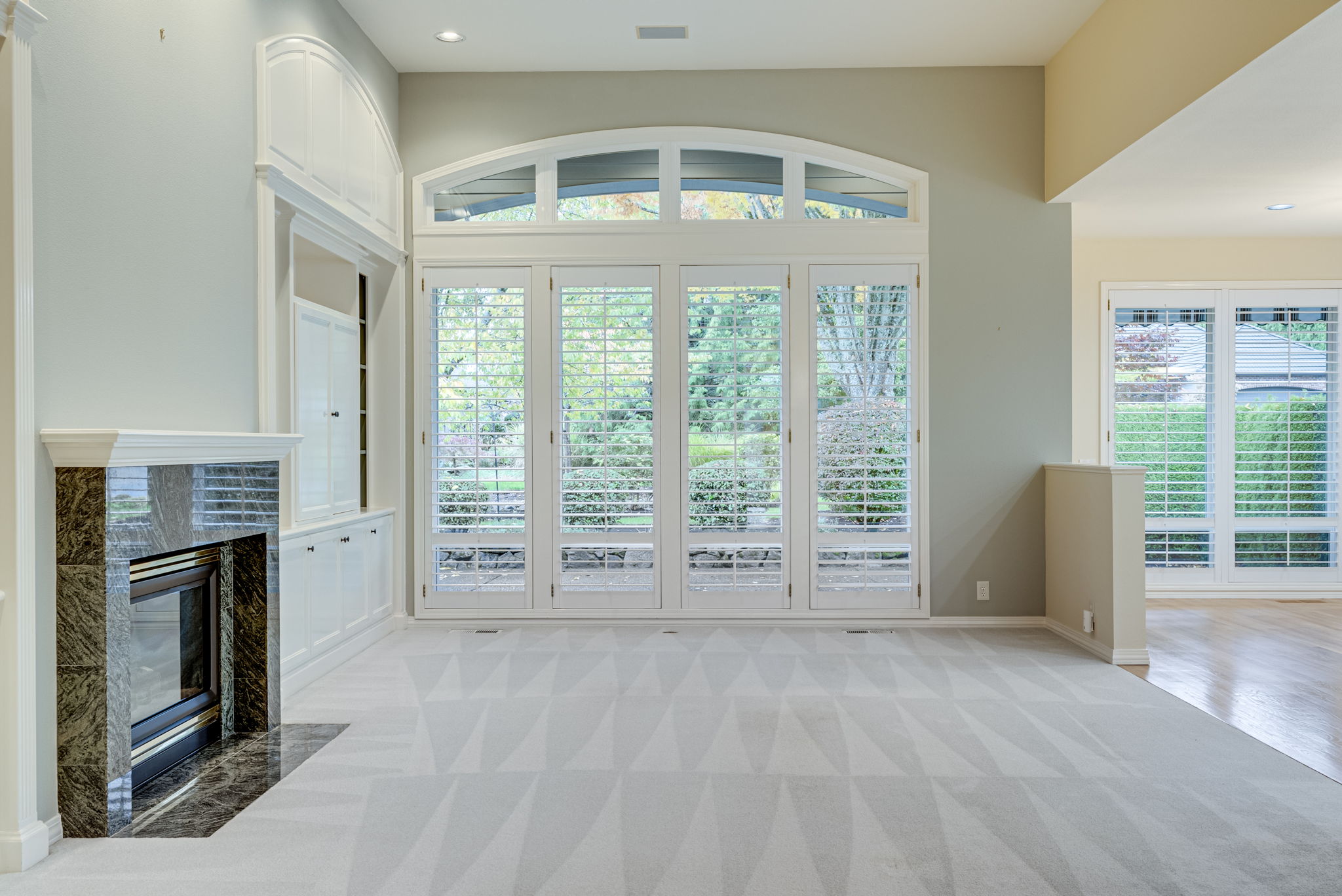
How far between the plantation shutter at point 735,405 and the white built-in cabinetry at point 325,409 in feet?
6.22

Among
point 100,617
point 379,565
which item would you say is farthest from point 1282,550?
point 100,617

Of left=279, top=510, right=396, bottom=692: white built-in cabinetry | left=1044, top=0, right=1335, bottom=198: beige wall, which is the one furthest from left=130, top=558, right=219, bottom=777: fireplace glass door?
left=1044, top=0, right=1335, bottom=198: beige wall

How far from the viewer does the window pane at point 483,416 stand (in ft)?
16.4

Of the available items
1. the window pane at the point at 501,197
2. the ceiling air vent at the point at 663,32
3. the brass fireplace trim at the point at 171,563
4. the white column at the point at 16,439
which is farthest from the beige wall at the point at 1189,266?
the white column at the point at 16,439

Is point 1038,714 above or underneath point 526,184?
underneath

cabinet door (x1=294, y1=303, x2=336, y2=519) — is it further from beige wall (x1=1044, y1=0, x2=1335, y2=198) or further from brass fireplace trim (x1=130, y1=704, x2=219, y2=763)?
beige wall (x1=1044, y1=0, x2=1335, y2=198)

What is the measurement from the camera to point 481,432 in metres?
5.00

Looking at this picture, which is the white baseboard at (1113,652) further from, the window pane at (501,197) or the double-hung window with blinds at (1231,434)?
the window pane at (501,197)

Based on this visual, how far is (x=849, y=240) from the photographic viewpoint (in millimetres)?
5027

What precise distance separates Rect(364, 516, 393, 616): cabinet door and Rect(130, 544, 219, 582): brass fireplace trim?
145 cm

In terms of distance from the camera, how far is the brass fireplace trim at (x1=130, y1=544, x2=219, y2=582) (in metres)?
2.64

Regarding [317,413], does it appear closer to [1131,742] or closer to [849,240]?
[849,240]

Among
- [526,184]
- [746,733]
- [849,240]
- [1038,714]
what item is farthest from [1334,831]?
[526,184]

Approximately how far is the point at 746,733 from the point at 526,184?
139 inches
